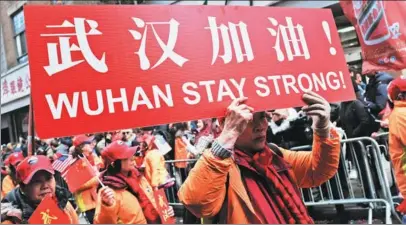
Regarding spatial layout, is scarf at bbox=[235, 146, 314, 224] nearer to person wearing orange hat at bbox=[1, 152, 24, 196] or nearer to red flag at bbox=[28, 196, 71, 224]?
red flag at bbox=[28, 196, 71, 224]

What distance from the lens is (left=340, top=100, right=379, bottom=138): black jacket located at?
19.1 ft

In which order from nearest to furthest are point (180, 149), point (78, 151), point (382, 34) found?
point (382, 34) → point (78, 151) → point (180, 149)

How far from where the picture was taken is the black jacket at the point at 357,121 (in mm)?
5816

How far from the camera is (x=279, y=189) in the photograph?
7.20 feet

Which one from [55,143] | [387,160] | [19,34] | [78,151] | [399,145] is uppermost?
[19,34]

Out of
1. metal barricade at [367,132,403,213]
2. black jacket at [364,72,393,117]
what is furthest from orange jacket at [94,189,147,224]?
black jacket at [364,72,393,117]

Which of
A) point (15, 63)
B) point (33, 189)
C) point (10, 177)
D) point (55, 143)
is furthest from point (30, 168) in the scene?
point (15, 63)

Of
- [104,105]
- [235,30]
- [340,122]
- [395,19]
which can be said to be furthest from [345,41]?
[104,105]

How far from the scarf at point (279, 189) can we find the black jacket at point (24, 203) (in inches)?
55.5

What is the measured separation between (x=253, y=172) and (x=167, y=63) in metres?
0.61

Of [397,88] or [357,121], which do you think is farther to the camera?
[357,121]

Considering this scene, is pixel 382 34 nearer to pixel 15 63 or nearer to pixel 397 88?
pixel 397 88

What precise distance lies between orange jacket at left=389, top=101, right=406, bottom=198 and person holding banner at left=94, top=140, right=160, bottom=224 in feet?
5.99

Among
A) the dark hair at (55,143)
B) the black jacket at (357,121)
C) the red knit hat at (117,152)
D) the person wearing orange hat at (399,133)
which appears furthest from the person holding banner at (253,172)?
the black jacket at (357,121)
